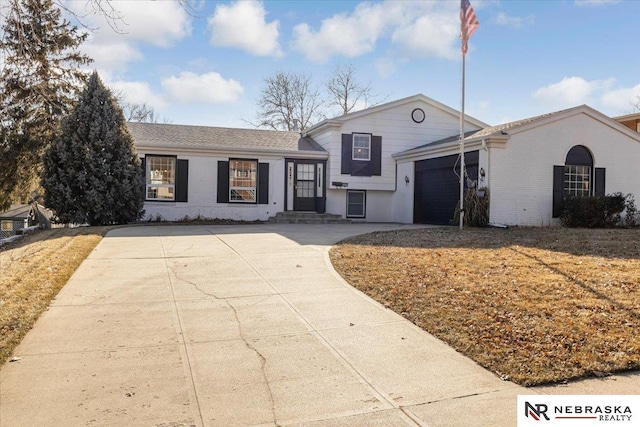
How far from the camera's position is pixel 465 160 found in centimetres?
1596

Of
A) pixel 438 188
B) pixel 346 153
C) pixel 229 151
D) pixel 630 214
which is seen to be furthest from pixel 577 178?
pixel 229 151

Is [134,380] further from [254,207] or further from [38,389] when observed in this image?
[254,207]

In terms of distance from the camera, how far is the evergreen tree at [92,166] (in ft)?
48.2

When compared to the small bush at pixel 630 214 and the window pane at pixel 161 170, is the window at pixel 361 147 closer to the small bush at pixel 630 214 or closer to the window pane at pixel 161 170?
the window pane at pixel 161 170

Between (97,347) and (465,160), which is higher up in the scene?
(465,160)

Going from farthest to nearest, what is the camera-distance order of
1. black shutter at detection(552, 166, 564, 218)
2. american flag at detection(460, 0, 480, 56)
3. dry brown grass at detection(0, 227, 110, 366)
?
1. black shutter at detection(552, 166, 564, 218)
2. american flag at detection(460, 0, 480, 56)
3. dry brown grass at detection(0, 227, 110, 366)

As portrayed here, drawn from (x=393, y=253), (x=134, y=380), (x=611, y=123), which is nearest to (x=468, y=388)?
(x=134, y=380)

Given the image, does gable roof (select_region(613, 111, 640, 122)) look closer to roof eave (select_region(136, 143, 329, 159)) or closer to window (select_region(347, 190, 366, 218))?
window (select_region(347, 190, 366, 218))

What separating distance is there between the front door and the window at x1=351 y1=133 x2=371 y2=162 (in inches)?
73.4

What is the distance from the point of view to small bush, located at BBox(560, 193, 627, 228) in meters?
14.9

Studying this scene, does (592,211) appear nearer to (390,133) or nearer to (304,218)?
(390,133)

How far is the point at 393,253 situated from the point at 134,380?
626 centimetres

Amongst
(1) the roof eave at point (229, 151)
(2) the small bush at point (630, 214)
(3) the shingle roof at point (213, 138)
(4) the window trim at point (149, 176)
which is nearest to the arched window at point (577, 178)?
(2) the small bush at point (630, 214)
